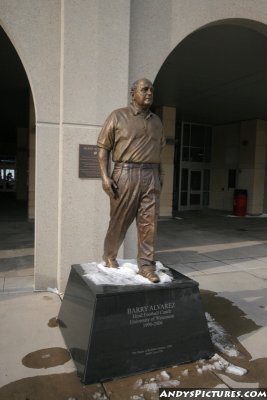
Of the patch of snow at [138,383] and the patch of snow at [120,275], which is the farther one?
the patch of snow at [120,275]

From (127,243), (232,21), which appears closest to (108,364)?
(127,243)

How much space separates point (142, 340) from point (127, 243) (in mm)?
2377

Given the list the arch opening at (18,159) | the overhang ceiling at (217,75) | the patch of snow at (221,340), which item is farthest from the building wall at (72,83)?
the overhang ceiling at (217,75)

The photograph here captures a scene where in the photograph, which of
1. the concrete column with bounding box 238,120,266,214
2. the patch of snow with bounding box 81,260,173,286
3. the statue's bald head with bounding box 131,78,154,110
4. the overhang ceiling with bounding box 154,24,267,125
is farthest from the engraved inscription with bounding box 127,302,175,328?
the concrete column with bounding box 238,120,266,214

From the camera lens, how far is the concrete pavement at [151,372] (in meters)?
2.84

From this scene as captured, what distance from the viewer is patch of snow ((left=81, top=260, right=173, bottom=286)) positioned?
3311 millimetres

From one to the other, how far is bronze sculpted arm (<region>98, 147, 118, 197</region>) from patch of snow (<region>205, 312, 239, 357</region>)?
6.12ft

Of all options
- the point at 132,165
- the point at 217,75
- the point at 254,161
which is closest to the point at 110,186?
the point at 132,165

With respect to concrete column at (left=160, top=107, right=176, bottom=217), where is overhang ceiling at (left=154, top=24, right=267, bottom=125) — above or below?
above

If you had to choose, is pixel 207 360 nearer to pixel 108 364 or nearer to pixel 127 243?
pixel 108 364

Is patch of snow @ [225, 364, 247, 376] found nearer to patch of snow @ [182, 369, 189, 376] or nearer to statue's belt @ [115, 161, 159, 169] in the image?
patch of snow @ [182, 369, 189, 376]

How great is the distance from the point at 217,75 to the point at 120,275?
9.01 m

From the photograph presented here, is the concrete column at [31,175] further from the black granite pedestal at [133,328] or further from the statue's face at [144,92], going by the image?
the statue's face at [144,92]

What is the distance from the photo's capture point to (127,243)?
5.42 meters
